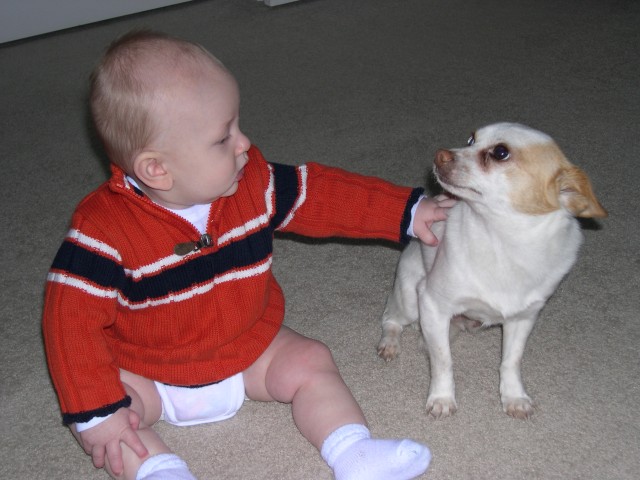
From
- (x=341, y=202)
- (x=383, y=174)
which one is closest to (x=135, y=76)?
(x=341, y=202)

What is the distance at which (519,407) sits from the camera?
1190 millimetres

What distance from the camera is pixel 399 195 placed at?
4.09ft

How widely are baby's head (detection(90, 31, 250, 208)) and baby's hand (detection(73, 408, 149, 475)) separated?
0.34 metres

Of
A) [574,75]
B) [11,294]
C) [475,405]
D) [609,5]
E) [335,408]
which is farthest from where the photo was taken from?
[609,5]

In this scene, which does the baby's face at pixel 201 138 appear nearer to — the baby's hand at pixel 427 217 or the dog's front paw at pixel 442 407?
the baby's hand at pixel 427 217

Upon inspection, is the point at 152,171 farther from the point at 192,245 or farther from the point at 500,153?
the point at 500,153

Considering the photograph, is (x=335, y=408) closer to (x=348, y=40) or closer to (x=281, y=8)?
(x=348, y=40)

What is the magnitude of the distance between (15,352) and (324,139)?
0.95m

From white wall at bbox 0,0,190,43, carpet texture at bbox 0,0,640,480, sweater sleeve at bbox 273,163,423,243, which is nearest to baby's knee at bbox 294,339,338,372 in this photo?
carpet texture at bbox 0,0,640,480

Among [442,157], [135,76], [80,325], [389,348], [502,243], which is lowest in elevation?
[389,348]

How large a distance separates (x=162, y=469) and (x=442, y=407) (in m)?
0.46

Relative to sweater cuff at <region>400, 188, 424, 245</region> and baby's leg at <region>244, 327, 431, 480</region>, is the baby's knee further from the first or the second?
sweater cuff at <region>400, 188, 424, 245</region>

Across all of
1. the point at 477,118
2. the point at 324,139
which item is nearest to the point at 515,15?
the point at 477,118

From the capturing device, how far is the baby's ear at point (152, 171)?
1.01 meters
